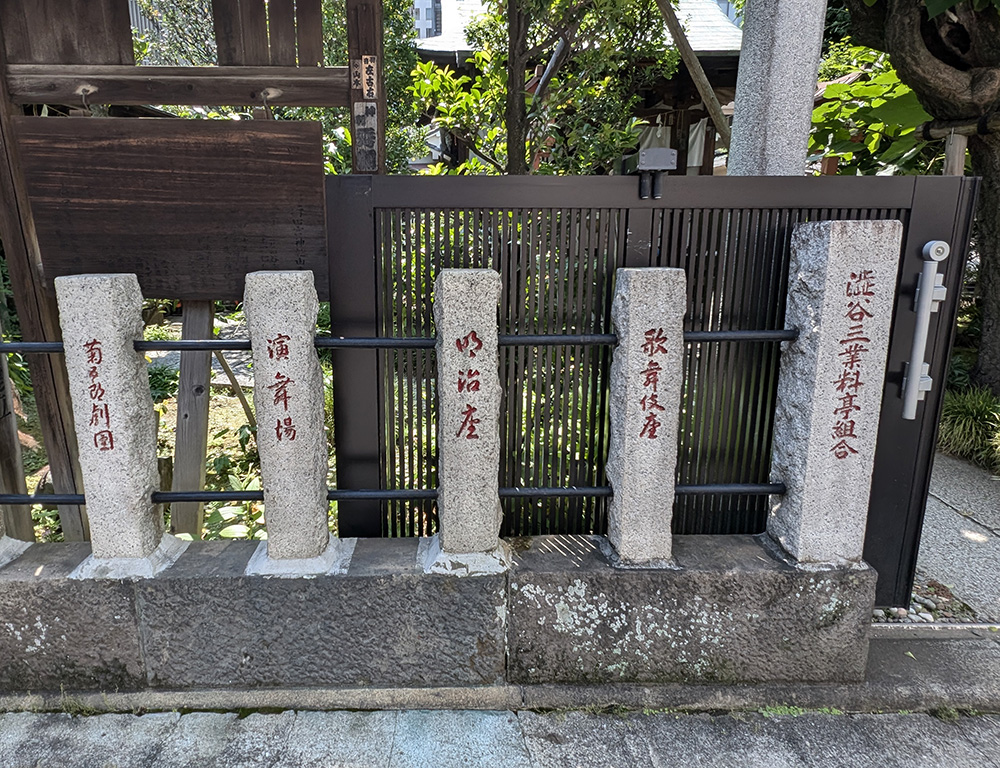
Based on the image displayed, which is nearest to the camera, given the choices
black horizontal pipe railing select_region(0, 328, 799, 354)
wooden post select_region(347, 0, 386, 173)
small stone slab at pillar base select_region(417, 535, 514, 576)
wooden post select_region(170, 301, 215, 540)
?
black horizontal pipe railing select_region(0, 328, 799, 354)

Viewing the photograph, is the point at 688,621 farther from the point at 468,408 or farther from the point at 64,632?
the point at 64,632

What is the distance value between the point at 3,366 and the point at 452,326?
8.26 feet

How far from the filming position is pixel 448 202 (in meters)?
2.56

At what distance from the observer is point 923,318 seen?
2.59 m

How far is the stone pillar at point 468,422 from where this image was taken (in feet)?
7.72

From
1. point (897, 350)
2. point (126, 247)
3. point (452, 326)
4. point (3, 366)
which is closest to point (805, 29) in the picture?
point (897, 350)

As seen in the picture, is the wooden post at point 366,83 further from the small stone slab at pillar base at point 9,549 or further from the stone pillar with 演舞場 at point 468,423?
the small stone slab at pillar base at point 9,549

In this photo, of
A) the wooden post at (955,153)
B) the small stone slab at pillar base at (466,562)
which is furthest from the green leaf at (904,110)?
the small stone slab at pillar base at (466,562)

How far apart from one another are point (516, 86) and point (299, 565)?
4.29m

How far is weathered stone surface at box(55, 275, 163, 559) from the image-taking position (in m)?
2.36

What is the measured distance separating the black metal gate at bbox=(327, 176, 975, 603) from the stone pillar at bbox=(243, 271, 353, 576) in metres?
0.25

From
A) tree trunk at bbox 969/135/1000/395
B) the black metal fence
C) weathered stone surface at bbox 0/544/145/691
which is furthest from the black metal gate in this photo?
tree trunk at bbox 969/135/1000/395

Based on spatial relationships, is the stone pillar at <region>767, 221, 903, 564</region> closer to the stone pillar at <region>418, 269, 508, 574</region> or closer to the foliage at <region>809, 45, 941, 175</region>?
the stone pillar at <region>418, 269, 508, 574</region>

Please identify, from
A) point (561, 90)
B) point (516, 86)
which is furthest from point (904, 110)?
point (516, 86)
